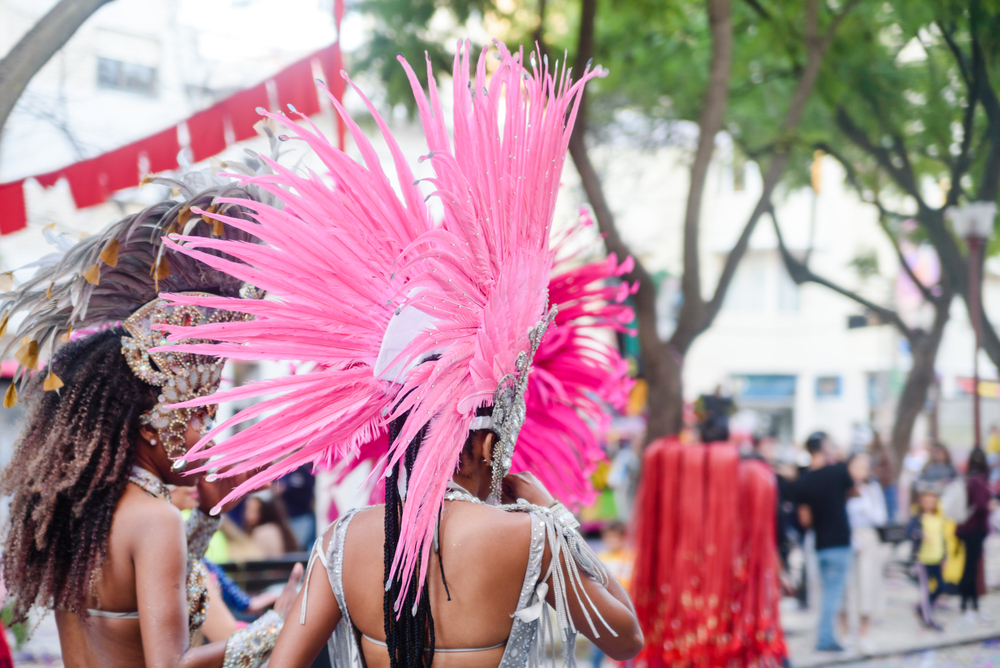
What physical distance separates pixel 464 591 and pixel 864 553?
5.84 meters

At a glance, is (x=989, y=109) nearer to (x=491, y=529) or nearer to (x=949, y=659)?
(x=949, y=659)

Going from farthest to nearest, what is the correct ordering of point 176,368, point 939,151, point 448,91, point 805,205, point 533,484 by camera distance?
1. point 805,205
2. point 448,91
3. point 939,151
4. point 176,368
5. point 533,484

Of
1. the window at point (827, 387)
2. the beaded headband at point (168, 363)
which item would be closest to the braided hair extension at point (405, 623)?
the beaded headband at point (168, 363)

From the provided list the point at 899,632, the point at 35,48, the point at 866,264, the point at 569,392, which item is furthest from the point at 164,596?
the point at 866,264

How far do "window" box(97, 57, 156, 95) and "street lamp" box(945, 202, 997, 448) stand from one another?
4473 mm

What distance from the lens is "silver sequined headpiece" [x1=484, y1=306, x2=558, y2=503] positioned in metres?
1.58

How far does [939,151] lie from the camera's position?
15.5ft

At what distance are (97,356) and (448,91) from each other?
6231mm

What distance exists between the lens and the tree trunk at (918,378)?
5293 millimetres

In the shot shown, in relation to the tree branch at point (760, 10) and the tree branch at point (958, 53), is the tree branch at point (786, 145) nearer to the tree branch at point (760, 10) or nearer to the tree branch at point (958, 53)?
the tree branch at point (760, 10)

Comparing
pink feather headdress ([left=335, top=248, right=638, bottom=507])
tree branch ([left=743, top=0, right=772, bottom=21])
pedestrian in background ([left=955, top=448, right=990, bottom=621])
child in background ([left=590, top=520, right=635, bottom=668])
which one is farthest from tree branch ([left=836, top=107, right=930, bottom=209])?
pink feather headdress ([left=335, top=248, right=638, bottom=507])

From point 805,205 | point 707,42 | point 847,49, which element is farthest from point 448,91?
point 805,205

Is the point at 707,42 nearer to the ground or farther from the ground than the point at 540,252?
farther from the ground

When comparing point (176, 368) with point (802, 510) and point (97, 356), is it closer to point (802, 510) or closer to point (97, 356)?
point (97, 356)
